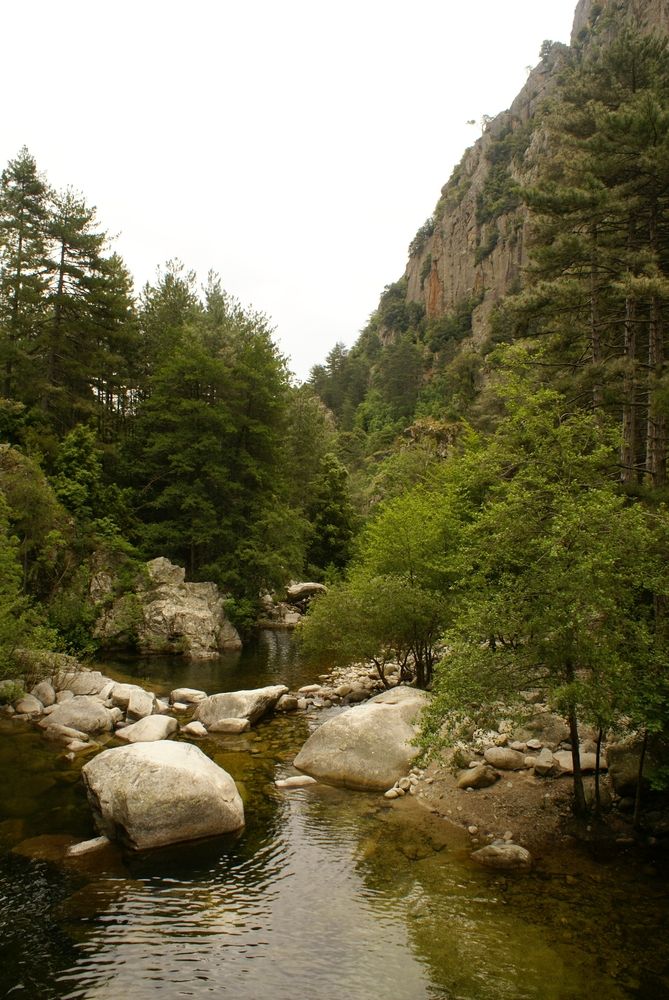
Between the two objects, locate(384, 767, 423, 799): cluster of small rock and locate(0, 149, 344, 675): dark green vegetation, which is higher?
locate(0, 149, 344, 675): dark green vegetation

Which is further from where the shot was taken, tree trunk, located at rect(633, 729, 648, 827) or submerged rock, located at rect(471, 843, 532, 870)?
tree trunk, located at rect(633, 729, 648, 827)

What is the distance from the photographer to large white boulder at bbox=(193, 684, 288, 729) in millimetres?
16406

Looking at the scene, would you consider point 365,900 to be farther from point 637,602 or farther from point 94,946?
point 637,602

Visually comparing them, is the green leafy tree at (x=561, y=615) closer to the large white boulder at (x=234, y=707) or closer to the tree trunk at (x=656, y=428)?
the tree trunk at (x=656, y=428)

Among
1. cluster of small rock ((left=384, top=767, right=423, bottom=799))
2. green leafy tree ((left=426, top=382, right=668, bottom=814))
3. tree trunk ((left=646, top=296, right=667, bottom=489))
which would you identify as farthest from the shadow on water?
tree trunk ((left=646, top=296, right=667, bottom=489))

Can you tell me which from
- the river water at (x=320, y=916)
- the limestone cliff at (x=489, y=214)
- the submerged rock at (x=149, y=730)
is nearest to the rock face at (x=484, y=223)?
the limestone cliff at (x=489, y=214)

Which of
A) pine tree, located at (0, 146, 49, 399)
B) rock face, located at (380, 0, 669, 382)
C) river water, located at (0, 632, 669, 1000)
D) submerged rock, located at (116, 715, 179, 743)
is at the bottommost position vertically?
river water, located at (0, 632, 669, 1000)

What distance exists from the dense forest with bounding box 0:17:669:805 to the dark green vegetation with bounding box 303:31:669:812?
0.21 feet

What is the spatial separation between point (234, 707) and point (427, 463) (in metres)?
29.3

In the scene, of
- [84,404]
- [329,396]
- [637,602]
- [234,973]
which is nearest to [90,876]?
[234,973]

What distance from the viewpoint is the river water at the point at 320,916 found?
22.1 feet

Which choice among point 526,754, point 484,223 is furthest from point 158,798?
point 484,223

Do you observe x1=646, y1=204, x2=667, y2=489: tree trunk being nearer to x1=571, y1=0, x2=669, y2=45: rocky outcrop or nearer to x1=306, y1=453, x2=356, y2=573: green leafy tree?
x1=306, y1=453, x2=356, y2=573: green leafy tree

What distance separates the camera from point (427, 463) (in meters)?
43.0
